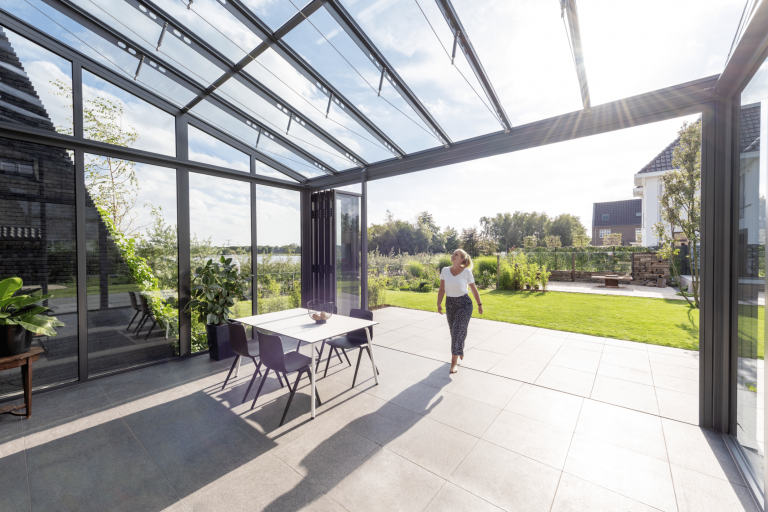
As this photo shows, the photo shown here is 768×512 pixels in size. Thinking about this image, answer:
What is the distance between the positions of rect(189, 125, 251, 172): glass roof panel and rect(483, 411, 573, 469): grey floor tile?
5219 millimetres

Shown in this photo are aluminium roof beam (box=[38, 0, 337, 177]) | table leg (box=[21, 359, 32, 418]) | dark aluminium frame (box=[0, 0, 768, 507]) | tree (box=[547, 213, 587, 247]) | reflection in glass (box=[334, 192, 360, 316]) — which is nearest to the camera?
dark aluminium frame (box=[0, 0, 768, 507])

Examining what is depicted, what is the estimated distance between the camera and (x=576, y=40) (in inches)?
101

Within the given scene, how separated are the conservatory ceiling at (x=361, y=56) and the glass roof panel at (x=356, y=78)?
0.5 inches

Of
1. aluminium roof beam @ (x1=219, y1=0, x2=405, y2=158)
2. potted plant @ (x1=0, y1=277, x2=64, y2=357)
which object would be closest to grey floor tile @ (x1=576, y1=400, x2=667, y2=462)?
aluminium roof beam @ (x1=219, y1=0, x2=405, y2=158)

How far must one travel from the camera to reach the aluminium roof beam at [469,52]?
102 inches

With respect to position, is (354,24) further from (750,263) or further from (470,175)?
(470,175)

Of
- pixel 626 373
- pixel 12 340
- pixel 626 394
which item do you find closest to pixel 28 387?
pixel 12 340

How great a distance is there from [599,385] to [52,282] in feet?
21.2

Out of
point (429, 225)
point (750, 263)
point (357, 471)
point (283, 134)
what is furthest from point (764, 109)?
point (429, 225)

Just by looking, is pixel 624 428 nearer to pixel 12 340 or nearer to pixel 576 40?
pixel 576 40

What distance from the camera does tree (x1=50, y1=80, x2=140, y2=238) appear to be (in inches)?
151

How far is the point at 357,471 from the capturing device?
224 centimetres

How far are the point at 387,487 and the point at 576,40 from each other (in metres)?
3.72

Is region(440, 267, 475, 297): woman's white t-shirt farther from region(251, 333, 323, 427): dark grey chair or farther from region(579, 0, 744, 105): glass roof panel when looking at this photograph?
region(579, 0, 744, 105): glass roof panel
